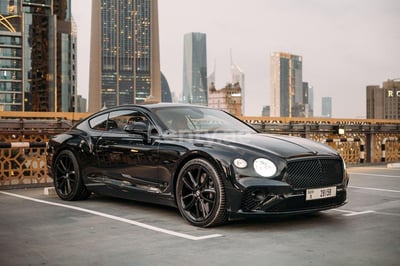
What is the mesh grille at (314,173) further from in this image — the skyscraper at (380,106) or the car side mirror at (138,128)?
the skyscraper at (380,106)

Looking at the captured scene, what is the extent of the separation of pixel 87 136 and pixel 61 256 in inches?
137

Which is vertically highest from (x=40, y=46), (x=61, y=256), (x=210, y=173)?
(x=40, y=46)

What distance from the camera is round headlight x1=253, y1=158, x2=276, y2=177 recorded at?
5.66m

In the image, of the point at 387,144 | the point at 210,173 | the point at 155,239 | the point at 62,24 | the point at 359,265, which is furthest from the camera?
the point at 62,24

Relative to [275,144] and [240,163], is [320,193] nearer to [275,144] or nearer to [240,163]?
[275,144]

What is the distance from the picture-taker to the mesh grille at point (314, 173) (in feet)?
18.8

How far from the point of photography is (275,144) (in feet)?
20.0

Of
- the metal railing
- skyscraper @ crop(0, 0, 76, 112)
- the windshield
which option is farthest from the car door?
skyscraper @ crop(0, 0, 76, 112)

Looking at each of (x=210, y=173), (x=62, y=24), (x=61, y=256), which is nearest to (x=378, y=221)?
(x=210, y=173)

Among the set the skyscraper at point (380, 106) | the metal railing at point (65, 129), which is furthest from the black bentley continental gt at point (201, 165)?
the skyscraper at point (380, 106)

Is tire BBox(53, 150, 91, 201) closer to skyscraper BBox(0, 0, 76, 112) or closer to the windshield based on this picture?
the windshield

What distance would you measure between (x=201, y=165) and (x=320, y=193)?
127 cm

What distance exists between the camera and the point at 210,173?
5.81 m

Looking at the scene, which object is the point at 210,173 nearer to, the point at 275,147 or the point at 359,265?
the point at 275,147
